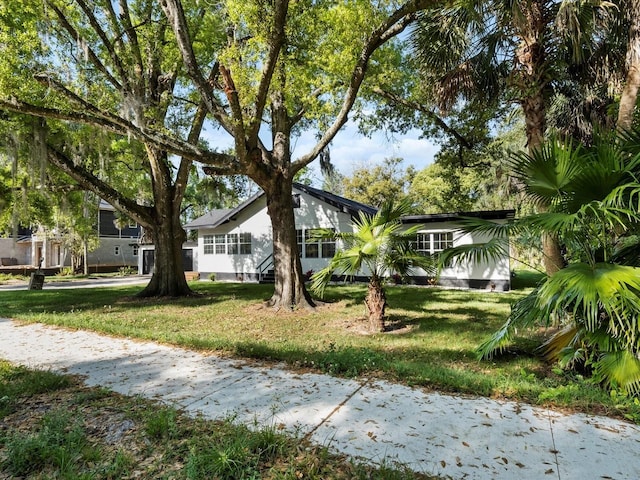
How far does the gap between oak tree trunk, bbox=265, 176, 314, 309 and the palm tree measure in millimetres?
5415

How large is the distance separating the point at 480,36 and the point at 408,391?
277 inches

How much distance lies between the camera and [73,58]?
9086 mm

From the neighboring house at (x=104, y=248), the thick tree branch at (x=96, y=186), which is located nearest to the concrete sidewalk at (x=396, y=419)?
the thick tree branch at (x=96, y=186)

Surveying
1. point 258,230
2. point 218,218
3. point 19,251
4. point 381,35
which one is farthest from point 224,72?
point 19,251

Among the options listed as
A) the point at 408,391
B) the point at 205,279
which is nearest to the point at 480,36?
the point at 408,391

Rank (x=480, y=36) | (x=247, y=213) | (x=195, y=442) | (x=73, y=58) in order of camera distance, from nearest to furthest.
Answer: (x=195, y=442) → (x=480, y=36) → (x=73, y=58) → (x=247, y=213)

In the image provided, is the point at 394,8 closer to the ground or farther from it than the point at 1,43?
farther from it

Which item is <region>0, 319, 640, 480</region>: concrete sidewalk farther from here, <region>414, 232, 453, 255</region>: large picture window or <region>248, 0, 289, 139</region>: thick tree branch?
<region>414, 232, 453, 255</region>: large picture window

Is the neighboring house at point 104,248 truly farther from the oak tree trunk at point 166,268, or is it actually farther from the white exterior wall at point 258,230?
the oak tree trunk at point 166,268

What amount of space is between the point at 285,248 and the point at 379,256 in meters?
3.13

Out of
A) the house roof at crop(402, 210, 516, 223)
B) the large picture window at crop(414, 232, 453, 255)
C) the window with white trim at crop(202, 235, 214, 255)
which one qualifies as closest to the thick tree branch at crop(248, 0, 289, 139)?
the house roof at crop(402, 210, 516, 223)

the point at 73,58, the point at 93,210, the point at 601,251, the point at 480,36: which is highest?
the point at 73,58

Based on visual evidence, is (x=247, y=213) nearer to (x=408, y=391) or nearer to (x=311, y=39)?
(x=311, y=39)

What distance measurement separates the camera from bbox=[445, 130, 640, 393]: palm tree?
9.93ft
